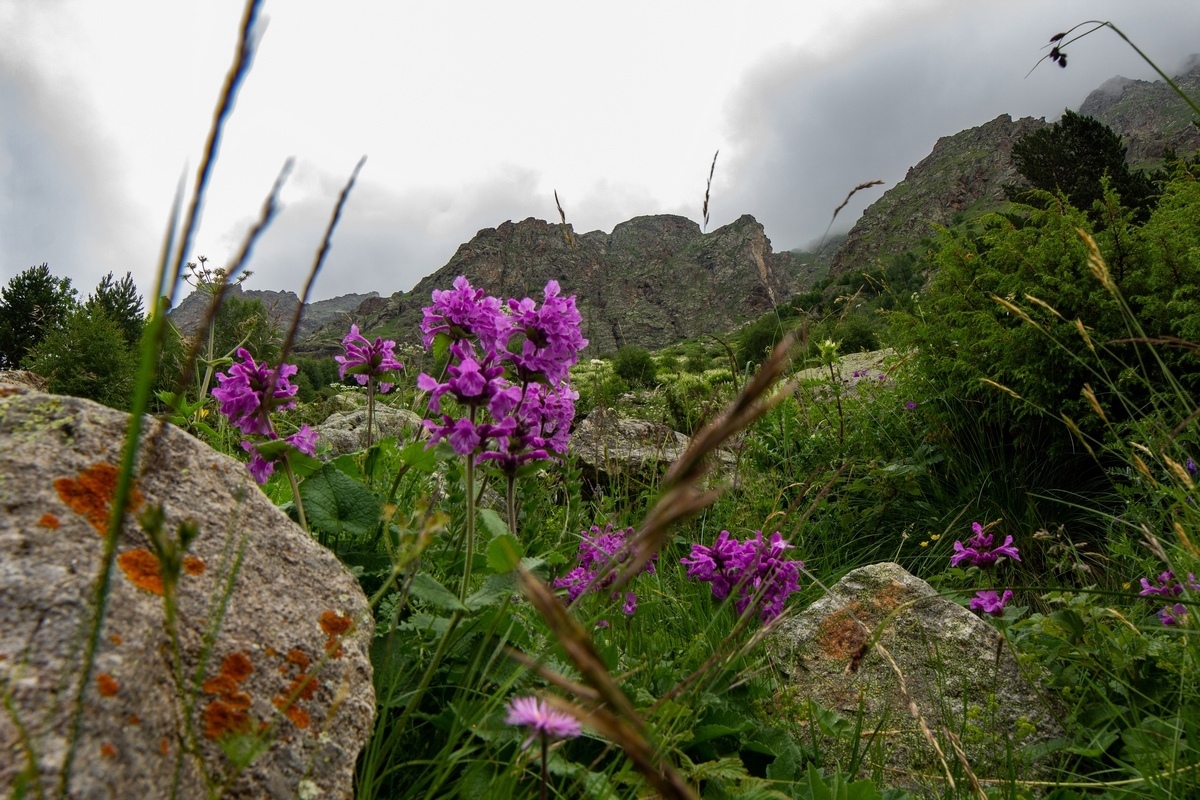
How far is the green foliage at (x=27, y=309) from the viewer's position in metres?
30.7

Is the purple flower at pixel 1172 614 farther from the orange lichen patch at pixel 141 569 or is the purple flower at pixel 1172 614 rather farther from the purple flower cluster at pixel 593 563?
the orange lichen patch at pixel 141 569

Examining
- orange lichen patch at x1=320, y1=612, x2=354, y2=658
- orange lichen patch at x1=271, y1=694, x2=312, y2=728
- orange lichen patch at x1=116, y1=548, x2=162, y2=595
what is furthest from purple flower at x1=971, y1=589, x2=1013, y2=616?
orange lichen patch at x1=116, y1=548, x2=162, y2=595

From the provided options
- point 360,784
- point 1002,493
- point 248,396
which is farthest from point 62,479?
point 1002,493

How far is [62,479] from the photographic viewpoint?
1123 millimetres

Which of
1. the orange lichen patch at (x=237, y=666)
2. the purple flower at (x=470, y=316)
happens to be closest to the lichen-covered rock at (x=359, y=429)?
the purple flower at (x=470, y=316)

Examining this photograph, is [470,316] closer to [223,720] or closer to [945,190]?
[223,720]

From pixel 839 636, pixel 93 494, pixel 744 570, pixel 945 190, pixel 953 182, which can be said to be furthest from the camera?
pixel 953 182

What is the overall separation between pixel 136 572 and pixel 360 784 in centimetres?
57

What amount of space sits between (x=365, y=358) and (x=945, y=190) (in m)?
111

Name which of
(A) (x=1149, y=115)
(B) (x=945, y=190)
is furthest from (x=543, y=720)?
(A) (x=1149, y=115)

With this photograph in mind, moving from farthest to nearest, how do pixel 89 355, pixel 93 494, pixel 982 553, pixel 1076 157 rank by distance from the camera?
pixel 1076 157, pixel 89 355, pixel 982 553, pixel 93 494

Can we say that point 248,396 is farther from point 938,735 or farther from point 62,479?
point 938,735

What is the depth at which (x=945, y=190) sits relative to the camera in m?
97.1

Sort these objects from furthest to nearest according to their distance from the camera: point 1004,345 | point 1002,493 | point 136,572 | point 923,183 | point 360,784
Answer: point 923,183, point 1004,345, point 1002,493, point 360,784, point 136,572
